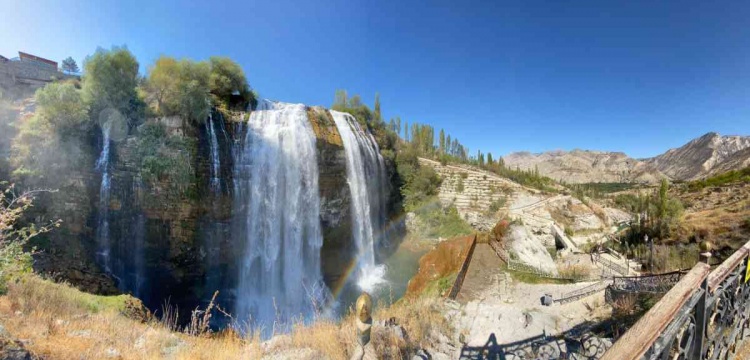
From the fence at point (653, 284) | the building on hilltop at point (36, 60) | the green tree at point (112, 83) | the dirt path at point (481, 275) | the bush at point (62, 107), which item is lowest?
the dirt path at point (481, 275)

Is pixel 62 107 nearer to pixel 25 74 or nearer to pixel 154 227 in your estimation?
pixel 154 227

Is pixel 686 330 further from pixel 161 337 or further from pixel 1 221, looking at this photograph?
pixel 1 221

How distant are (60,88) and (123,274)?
883 cm

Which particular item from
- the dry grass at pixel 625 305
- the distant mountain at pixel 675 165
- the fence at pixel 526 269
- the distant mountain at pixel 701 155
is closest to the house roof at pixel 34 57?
the fence at pixel 526 269

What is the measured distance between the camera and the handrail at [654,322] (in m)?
1.22

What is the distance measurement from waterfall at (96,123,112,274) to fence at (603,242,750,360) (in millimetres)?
17965

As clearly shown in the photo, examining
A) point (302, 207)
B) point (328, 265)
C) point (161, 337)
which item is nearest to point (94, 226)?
point (302, 207)

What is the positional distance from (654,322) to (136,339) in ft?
20.8

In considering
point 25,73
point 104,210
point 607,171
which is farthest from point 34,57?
point 607,171

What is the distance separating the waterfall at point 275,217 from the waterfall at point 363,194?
3110 mm

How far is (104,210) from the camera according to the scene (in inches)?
504

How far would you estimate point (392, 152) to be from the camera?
25.7 meters

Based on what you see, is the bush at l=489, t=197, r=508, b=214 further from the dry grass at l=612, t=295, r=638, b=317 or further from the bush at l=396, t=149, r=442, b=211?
the dry grass at l=612, t=295, r=638, b=317

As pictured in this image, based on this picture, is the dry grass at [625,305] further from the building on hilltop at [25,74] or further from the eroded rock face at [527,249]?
the building on hilltop at [25,74]
